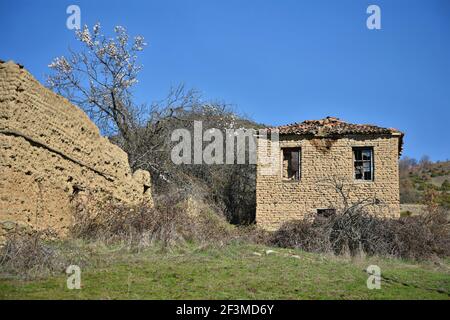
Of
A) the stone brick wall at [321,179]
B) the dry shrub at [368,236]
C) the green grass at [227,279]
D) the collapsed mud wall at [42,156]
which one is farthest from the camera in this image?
the stone brick wall at [321,179]

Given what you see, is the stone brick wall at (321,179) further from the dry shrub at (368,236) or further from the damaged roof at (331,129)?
the dry shrub at (368,236)

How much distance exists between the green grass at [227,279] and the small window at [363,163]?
31.0 feet

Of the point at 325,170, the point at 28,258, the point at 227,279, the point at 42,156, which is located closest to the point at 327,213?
the point at 325,170

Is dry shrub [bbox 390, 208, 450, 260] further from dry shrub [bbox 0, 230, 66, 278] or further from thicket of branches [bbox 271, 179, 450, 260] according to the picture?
dry shrub [bbox 0, 230, 66, 278]

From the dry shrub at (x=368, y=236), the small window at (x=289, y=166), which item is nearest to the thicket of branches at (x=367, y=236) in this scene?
the dry shrub at (x=368, y=236)

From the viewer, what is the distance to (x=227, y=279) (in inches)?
342

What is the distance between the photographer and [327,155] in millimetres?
21094

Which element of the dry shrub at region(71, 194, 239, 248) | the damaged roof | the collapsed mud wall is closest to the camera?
the collapsed mud wall

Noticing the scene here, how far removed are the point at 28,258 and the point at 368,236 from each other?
29.2ft

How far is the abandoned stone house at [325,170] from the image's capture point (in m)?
20.6

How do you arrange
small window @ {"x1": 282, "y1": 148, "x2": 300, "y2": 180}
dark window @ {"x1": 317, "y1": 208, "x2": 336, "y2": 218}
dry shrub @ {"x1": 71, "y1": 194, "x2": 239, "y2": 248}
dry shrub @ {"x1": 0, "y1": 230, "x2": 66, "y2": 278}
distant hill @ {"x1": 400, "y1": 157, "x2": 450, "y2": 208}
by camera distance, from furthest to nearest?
distant hill @ {"x1": 400, "y1": 157, "x2": 450, "y2": 208} < small window @ {"x1": 282, "y1": 148, "x2": 300, "y2": 180} < dark window @ {"x1": 317, "y1": 208, "x2": 336, "y2": 218} < dry shrub @ {"x1": 71, "y1": 194, "x2": 239, "y2": 248} < dry shrub @ {"x1": 0, "y1": 230, "x2": 66, "y2": 278}

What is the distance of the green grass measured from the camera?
7.54m

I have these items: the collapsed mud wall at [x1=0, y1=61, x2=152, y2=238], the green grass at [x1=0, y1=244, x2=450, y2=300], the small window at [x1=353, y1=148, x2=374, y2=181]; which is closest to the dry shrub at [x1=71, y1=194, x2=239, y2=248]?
the collapsed mud wall at [x1=0, y1=61, x2=152, y2=238]

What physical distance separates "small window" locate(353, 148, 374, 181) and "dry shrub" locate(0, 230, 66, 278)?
14.8 metres
